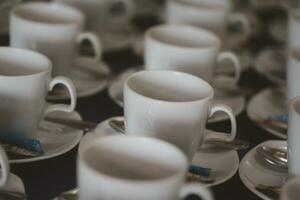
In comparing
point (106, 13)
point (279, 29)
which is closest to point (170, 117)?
point (106, 13)

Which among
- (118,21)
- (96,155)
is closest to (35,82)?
(96,155)

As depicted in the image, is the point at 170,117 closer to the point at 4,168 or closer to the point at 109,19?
the point at 4,168

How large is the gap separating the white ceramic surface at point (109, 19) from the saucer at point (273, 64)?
204mm

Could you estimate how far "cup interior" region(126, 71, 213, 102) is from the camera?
0.61 metres

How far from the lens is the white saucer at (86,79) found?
2.25ft

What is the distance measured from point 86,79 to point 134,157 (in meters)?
0.28

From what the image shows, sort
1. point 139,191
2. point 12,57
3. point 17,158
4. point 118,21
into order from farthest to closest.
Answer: point 118,21 < point 12,57 < point 17,158 < point 139,191

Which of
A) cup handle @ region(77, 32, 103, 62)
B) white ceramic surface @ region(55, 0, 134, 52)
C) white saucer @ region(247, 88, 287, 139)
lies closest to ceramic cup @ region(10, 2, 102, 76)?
cup handle @ region(77, 32, 103, 62)

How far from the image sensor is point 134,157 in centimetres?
48

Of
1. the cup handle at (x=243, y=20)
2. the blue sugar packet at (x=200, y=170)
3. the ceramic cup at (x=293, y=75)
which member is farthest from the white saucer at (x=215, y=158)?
the cup handle at (x=243, y=20)

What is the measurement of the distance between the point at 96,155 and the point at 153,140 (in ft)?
0.16

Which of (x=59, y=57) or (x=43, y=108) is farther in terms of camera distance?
(x=59, y=57)

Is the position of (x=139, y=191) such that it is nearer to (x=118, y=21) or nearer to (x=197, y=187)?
(x=197, y=187)

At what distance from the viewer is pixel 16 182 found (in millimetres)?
506
